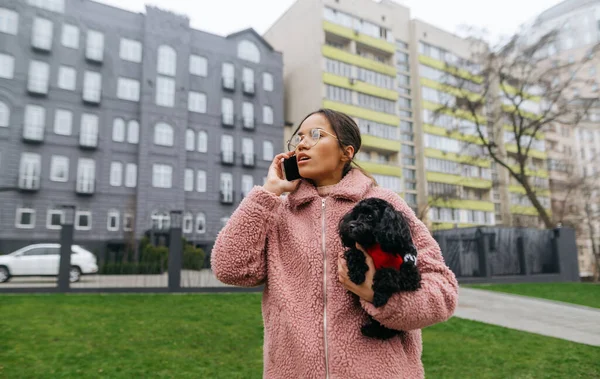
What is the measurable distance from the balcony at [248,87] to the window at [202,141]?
5.00 m

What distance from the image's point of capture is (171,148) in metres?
31.1

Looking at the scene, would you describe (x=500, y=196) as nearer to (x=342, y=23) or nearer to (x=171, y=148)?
(x=342, y=23)

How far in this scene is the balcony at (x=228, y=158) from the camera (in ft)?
111

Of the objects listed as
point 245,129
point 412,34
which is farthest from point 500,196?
point 245,129

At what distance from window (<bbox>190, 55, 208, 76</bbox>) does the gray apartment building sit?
0.08 m

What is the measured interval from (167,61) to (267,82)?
8379 millimetres

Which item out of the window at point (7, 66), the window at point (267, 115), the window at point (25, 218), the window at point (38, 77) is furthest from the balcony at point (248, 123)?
the window at point (25, 218)

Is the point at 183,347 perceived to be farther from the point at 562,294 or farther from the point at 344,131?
the point at 562,294

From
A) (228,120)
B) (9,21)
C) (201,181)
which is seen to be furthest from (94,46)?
(201,181)

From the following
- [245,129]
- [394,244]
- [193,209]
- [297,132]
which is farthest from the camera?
[245,129]

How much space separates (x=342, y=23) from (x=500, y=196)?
2783 centimetres

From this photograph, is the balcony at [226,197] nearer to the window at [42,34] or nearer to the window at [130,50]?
the window at [130,50]

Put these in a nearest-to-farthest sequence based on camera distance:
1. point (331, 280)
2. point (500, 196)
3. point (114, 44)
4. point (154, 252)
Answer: point (331, 280), point (154, 252), point (114, 44), point (500, 196)

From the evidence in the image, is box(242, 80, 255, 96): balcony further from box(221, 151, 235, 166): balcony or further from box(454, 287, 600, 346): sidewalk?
box(454, 287, 600, 346): sidewalk
